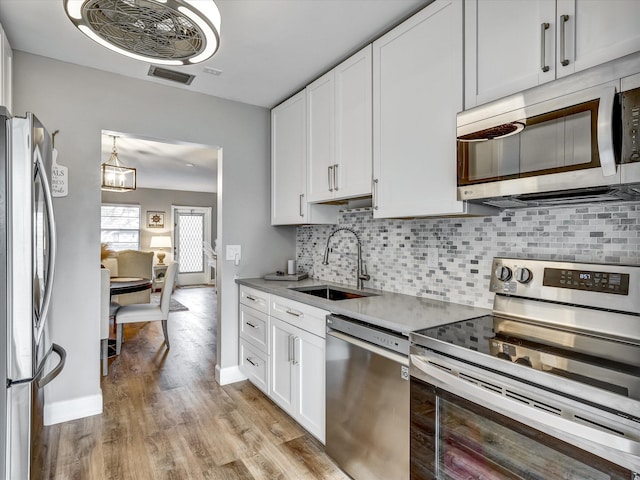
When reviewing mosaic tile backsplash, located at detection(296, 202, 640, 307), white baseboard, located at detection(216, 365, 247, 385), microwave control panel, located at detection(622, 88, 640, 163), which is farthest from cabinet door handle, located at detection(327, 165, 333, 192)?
white baseboard, located at detection(216, 365, 247, 385)

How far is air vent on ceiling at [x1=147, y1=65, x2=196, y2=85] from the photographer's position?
8.56 ft

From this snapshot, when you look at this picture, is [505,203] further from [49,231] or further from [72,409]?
[72,409]

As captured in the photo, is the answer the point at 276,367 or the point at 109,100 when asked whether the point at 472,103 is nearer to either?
the point at 276,367

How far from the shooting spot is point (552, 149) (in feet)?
4.17

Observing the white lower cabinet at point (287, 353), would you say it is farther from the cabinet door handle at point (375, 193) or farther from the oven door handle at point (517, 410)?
the oven door handle at point (517, 410)

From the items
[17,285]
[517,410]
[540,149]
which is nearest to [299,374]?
[517,410]

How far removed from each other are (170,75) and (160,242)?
657 centimetres

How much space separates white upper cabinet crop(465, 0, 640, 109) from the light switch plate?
2177mm

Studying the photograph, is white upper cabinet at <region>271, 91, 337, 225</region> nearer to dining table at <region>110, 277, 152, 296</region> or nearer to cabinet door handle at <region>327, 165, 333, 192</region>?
cabinet door handle at <region>327, 165, 333, 192</region>

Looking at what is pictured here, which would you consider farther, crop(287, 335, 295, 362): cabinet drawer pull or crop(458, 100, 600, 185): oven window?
crop(287, 335, 295, 362): cabinet drawer pull

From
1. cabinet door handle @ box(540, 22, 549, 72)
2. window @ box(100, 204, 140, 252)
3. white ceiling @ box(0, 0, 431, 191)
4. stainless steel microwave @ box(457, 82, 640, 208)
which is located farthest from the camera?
window @ box(100, 204, 140, 252)

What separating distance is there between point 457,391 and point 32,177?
167 cm

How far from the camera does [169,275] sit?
4.09 m

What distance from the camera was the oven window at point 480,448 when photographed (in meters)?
1.00
